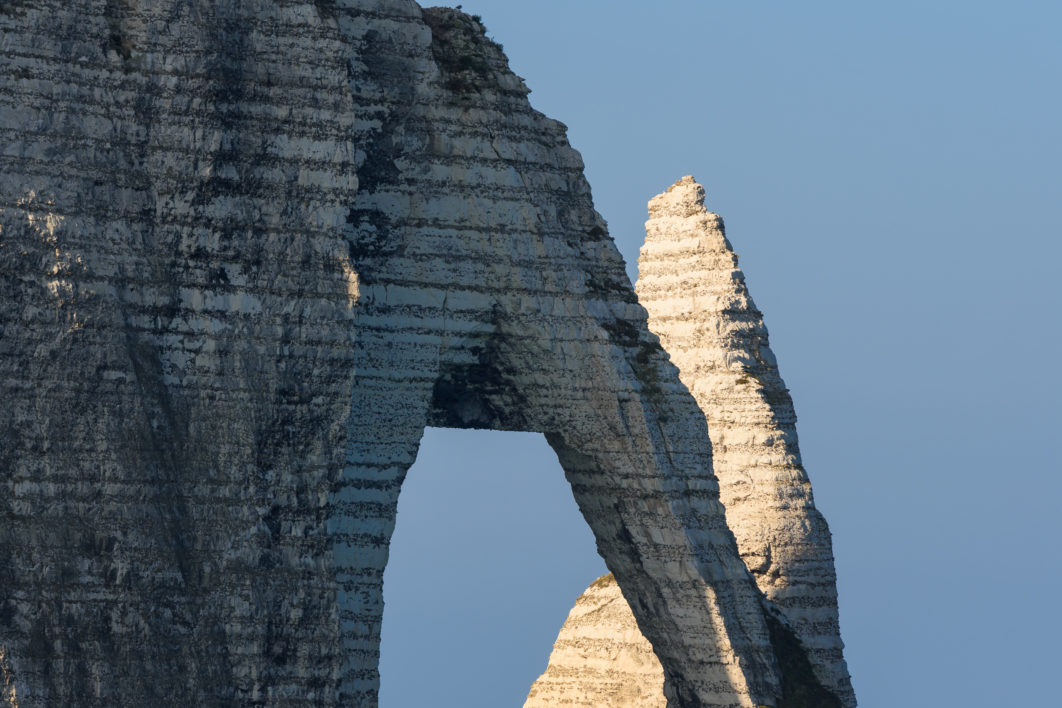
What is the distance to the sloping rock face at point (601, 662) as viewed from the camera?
34.5 meters

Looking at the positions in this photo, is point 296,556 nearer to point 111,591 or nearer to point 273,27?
point 111,591

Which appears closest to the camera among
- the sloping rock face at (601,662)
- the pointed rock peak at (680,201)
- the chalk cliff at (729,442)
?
the chalk cliff at (729,442)

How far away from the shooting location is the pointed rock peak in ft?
116

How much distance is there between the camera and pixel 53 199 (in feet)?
83.4

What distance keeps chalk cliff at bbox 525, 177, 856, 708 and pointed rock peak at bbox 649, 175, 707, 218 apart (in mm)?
15

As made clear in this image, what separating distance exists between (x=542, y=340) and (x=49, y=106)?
7.41 m

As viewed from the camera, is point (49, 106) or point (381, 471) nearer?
point (49, 106)

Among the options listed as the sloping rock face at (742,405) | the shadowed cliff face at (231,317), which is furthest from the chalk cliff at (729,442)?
the shadowed cliff face at (231,317)

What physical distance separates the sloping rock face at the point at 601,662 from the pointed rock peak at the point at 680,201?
578 cm

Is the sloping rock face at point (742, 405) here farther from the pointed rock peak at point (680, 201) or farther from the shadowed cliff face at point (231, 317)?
the shadowed cliff face at point (231, 317)

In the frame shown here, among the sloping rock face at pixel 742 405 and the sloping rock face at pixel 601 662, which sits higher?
the sloping rock face at pixel 742 405

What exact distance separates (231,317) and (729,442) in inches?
427

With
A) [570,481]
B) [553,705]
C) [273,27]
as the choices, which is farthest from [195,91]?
[553,705]

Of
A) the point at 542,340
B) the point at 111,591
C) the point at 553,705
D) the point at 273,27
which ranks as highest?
the point at 273,27
